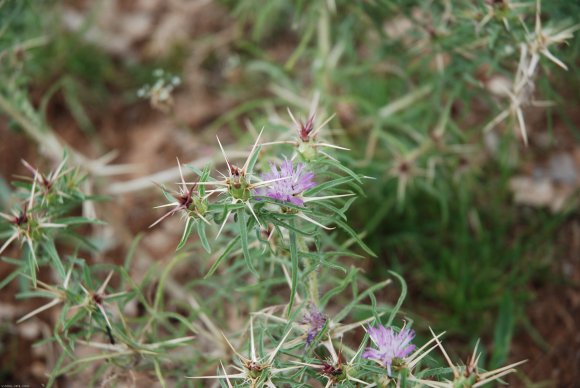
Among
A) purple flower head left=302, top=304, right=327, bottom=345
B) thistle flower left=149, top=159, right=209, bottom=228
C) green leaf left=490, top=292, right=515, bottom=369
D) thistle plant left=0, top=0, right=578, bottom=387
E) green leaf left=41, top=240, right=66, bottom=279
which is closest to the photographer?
thistle flower left=149, top=159, right=209, bottom=228

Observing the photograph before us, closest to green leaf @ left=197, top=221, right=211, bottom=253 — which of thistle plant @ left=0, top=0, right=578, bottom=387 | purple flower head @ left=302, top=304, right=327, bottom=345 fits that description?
thistle plant @ left=0, top=0, right=578, bottom=387

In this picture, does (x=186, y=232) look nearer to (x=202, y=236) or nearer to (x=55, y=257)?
(x=202, y=236)

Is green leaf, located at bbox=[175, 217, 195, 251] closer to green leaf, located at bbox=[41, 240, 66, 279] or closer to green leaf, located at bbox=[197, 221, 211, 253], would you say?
green leaf, located at bbox=[197, 221, 211, 253]

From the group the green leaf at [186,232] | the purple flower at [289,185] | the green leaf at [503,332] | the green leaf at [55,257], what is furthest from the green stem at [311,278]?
the green leaf at [503,332]

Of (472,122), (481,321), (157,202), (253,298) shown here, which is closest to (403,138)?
(472,122)

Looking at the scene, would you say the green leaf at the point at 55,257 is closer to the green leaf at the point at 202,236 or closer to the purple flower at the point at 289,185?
the green leaf at the point at 202,236

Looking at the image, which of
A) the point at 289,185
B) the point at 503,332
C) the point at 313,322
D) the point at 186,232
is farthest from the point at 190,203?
the point at 503,332
